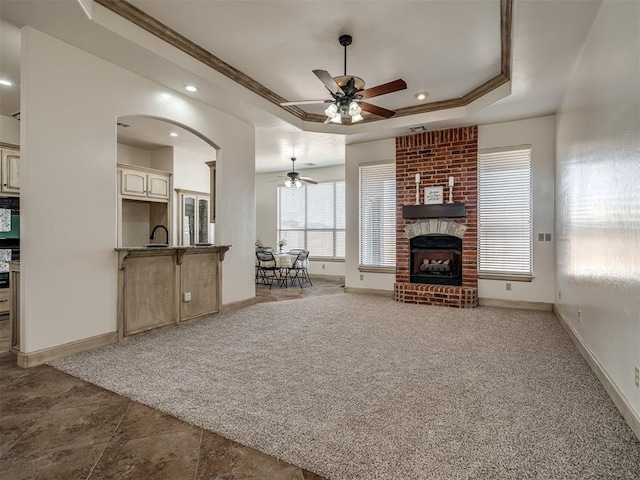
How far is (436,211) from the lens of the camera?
5703 millimetres

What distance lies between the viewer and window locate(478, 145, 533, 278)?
530cm

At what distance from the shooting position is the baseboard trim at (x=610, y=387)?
1924 mm

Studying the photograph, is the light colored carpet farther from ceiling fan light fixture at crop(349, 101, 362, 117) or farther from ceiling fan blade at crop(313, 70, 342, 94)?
ceiling fan blade at crop(313, 70, 342, 94)

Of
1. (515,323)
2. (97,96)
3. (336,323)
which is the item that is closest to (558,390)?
(515,323)

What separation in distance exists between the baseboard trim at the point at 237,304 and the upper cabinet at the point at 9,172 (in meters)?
3.21

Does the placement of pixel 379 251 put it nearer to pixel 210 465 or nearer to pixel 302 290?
pixel 302 290

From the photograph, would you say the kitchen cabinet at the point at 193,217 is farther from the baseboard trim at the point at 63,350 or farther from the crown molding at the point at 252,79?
the baseboard trim at the point at 63,350

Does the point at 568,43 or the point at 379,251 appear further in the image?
the point at 379,251

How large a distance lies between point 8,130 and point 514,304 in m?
7.88

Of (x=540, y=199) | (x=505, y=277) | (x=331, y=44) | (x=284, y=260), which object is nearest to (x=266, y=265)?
(x=284, y=260)

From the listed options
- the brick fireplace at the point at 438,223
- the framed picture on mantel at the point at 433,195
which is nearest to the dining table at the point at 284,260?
the brick fireplace at the point at 438,223

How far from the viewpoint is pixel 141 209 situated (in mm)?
7066

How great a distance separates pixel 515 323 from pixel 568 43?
308 centimetres

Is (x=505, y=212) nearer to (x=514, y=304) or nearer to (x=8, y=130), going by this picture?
(x=514, y=304)
